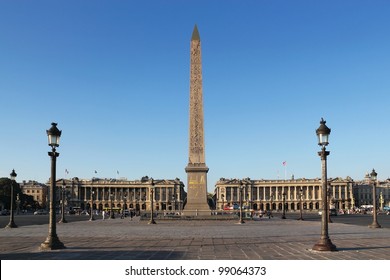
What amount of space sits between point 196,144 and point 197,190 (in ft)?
14.4

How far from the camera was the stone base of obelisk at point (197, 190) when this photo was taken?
4353cm

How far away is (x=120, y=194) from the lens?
616 feet

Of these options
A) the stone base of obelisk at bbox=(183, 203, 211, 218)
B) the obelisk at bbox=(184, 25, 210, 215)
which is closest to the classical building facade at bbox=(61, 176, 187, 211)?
the stone base of obelisk at bbox=(183, 203, 211, 218)

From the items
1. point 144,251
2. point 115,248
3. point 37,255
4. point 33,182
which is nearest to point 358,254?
point 144,251

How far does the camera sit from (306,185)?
7082 inches

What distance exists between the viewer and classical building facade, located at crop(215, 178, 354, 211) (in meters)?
180

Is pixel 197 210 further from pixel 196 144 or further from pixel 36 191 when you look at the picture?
pixel 36 191

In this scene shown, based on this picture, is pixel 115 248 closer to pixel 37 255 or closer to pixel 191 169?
pixel 37 255

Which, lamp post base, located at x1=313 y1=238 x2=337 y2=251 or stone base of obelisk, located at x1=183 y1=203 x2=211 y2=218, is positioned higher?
lamp post base, located at x1=313 y1=238 x2=337 y2=251

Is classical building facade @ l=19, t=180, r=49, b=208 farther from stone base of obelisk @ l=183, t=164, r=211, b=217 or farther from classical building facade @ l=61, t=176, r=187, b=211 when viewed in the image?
stone base of obelisk @ l=183, t=164, r=211, b=217

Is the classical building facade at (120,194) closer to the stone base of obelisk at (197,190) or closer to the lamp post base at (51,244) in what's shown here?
the stone base of obelisk at (197,190)

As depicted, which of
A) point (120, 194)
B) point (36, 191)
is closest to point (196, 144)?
point (120, 194)

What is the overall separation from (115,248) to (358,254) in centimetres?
807

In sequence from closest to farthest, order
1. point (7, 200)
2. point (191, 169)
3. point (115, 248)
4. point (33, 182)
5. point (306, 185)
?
point (115, 248) → point (191, 169) → point (7, 200) → point (306, 185) → point (33, 182)
